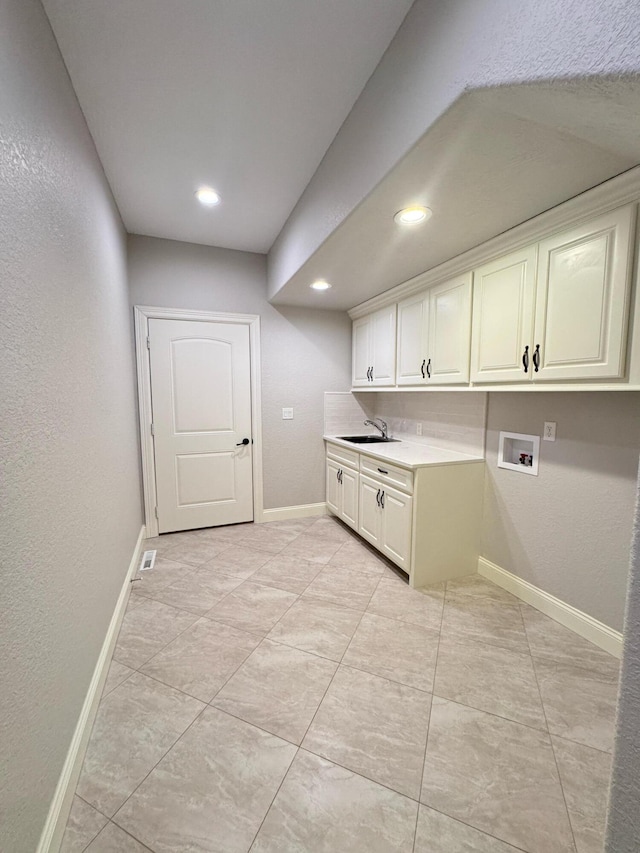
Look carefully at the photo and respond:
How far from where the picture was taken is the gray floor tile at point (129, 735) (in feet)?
3.81

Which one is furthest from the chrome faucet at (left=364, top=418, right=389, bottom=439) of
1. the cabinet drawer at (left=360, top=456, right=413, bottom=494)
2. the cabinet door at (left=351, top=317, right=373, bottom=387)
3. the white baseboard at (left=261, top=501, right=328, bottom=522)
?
the white baseboard at (left=261, top=501, right=328, bottom=522)

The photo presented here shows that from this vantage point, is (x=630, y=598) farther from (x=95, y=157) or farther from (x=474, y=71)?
(x=95, y=157)

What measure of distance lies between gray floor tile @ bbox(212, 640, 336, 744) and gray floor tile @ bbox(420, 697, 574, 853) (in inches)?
19.8

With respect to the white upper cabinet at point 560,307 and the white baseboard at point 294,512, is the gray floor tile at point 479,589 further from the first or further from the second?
the white baseboard at point 294,512

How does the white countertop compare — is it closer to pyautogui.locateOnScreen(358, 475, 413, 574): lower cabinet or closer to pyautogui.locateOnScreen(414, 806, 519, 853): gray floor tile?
pyautogui.locateOnScreen(358, 475, 413, 574): lower cabinet

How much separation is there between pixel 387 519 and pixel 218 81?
270 centimetres

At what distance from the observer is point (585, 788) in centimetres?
116

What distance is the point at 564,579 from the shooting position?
1.97 m

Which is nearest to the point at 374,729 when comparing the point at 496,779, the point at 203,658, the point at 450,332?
the point at 496,779

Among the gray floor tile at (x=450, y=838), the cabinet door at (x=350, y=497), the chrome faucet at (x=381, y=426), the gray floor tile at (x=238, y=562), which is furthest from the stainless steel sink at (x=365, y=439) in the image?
the gray floor tile at (x=450, y=838)

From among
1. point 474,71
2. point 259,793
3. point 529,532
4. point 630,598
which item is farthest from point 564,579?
point 474,71

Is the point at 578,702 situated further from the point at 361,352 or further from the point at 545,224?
the point at 361,352

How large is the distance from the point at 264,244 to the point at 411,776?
3617mm

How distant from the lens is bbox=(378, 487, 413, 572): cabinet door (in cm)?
235
